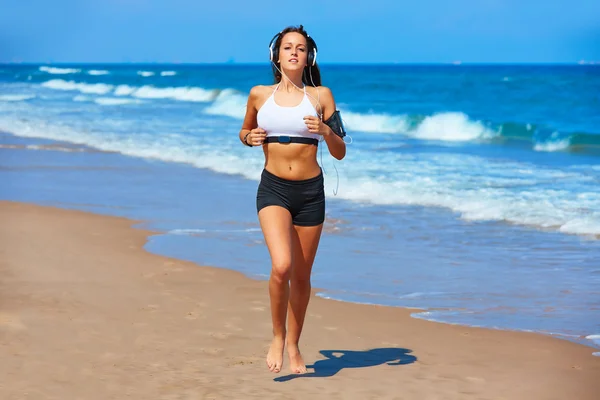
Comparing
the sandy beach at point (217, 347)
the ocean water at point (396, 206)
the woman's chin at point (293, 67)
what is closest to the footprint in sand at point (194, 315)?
the sandy beach at point (217, 347)

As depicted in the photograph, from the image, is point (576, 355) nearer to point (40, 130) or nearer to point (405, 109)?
point (40, 130)

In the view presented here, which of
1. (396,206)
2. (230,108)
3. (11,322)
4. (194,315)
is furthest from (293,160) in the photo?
(230,108)

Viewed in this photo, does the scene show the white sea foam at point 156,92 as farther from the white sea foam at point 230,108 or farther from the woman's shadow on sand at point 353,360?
the woman's shadow on sand at point 353,360

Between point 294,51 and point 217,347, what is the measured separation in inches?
75.8

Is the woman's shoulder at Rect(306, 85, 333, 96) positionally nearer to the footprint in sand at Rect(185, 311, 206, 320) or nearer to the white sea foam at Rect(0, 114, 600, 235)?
the footprint in sand at Rect(185, 311, 206, 320)

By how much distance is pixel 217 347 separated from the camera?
573 centimetres

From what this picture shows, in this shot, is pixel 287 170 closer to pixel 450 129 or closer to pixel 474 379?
pixel 474 379

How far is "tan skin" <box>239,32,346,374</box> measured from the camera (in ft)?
16.2

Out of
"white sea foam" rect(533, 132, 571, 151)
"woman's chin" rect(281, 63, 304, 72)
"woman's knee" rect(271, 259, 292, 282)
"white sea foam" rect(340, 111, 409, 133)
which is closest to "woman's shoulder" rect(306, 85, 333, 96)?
"woman's chin" rect(281, 63, 304, 72)

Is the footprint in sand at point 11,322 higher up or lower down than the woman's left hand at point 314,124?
lower down

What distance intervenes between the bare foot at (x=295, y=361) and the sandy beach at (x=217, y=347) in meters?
0.05

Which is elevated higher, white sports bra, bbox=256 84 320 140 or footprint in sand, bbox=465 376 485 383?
white sports bra, bbox=256 84 320 140

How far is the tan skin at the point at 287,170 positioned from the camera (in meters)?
4.93

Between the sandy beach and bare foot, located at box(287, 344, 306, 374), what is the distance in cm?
5
